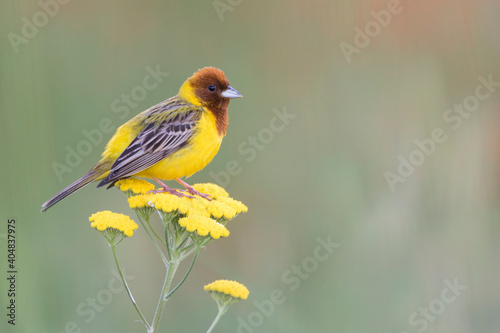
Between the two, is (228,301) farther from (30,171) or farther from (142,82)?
(142,82)

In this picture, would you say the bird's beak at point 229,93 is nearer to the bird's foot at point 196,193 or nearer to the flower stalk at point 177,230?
the bird's foot at point 196,193

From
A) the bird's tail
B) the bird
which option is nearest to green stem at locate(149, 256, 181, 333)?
the bird

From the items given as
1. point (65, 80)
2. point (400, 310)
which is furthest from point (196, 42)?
point (400, 310)

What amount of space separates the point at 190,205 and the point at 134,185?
413 millimetres

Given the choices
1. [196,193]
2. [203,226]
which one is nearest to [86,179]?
[196,193]

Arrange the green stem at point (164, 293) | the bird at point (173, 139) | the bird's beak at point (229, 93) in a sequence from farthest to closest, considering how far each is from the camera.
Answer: the bird's beak at point (229, 93), the bird at point (173, 139), the green stem at point (164, 293)

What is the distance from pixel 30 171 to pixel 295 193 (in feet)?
6.20
